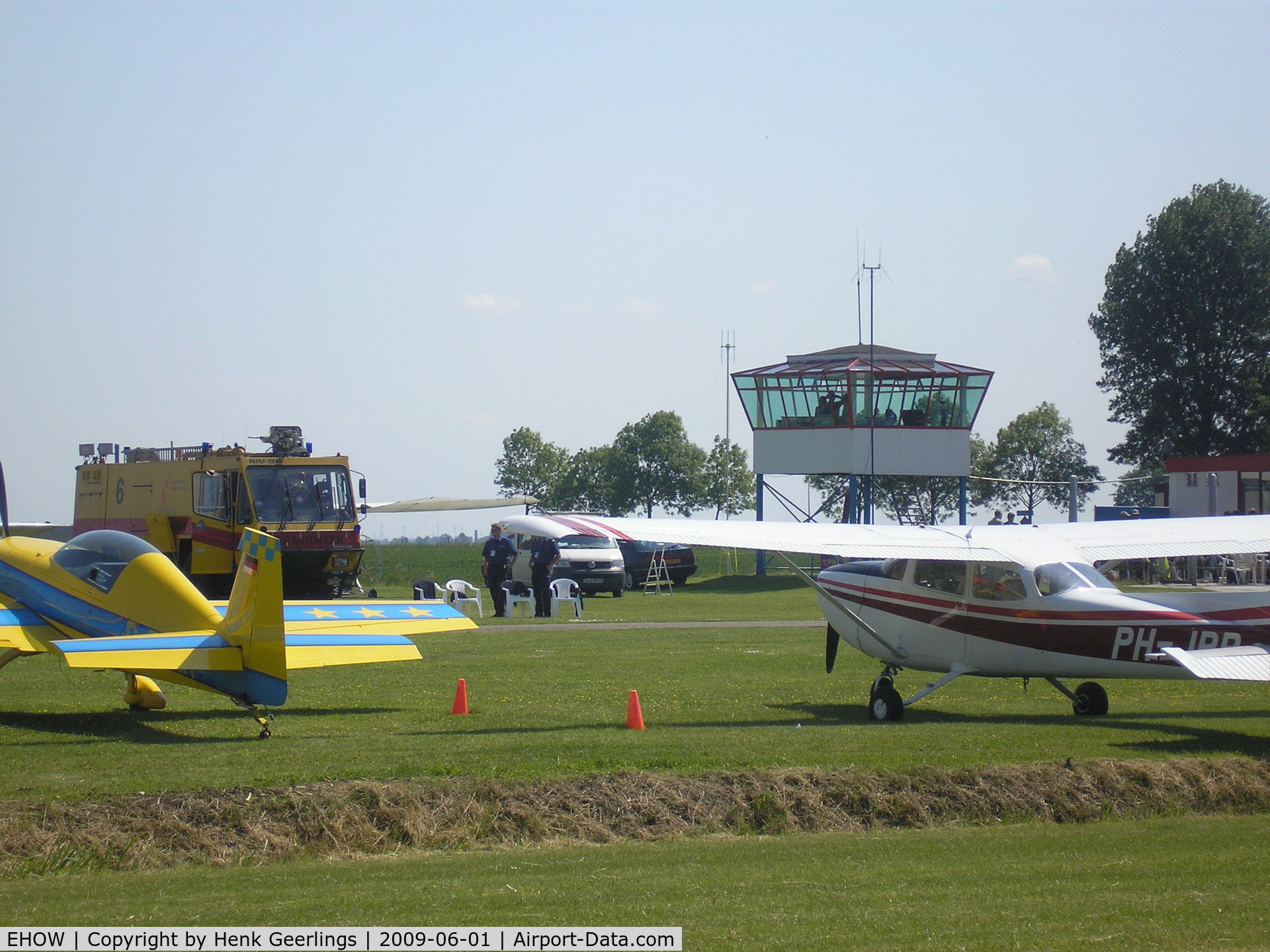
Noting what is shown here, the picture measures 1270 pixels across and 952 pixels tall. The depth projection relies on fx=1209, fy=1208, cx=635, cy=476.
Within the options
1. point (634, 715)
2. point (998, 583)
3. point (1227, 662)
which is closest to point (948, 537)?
point (998, 583)

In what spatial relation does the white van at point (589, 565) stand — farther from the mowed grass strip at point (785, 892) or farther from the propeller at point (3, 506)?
the mowed grass strip at point (785, 892)

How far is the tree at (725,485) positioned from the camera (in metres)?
81.7

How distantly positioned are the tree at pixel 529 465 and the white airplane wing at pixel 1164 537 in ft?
239

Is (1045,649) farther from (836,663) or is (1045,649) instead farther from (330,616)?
(330,616)

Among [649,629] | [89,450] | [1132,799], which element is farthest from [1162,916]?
[89,450]

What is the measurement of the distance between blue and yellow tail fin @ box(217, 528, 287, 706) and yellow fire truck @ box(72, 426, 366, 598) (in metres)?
13.0

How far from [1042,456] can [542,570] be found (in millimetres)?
64322

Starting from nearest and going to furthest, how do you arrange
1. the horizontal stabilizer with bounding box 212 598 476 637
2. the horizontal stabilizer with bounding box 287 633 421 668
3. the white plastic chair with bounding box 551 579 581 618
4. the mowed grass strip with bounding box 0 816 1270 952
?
the mowed grass strip with bounding box 0 816 1270 952
the horizontal stabilizer with bounding box 287 633 421 668
the horizontal stabilizer with bounding box 212 598 476 637
the white plastic chair with bounding box 551 579 581 618

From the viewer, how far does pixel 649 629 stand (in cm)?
2177

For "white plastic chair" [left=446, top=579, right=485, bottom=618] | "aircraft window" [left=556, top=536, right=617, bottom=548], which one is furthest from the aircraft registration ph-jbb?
"aircraft window" [left=556, top=536, right=617, bottom=548]

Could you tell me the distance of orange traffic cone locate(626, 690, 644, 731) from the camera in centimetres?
1120

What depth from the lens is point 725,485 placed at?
82.4 meters

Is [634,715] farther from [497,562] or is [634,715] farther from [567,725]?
[497,562]

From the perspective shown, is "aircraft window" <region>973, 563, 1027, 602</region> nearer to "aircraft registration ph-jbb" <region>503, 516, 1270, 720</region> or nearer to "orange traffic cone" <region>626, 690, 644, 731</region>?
"aircraft registration ph-jbb" <region>503, 516, 1270, 720</region>
